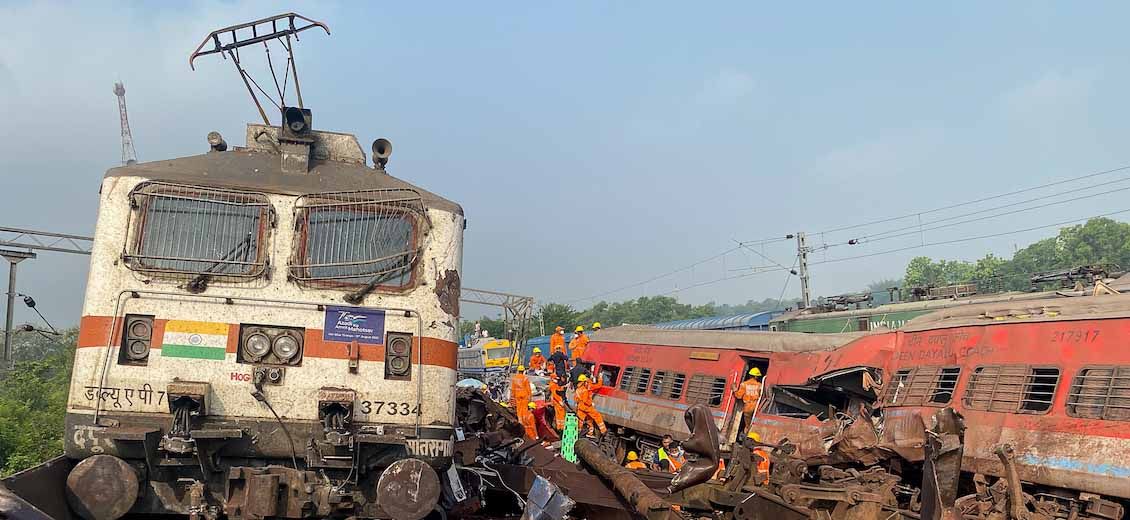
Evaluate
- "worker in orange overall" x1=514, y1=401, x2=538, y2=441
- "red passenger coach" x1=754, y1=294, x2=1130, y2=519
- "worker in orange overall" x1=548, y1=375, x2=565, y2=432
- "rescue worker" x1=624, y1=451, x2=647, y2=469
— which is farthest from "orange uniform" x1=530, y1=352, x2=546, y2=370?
"red passenger coach" x1=754, y1=294, x2=1130, y2=519

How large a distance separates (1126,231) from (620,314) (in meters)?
48.8

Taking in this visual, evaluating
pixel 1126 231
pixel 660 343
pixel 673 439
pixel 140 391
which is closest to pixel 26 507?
pixel 140 391

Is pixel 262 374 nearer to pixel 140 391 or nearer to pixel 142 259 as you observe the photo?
pixel 140 391

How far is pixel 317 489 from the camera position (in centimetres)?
545

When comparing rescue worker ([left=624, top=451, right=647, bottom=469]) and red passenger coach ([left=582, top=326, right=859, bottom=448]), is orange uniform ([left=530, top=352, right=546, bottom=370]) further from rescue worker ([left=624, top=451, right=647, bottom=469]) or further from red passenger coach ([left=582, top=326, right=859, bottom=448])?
rescue worker ([left=624, top=451, right=647, bottom=469])

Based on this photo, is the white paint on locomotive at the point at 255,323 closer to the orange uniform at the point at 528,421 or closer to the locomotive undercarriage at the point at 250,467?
the locomotive undercarriage at the point at 250,467

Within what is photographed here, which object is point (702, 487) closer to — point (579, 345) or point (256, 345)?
point (256, 345)

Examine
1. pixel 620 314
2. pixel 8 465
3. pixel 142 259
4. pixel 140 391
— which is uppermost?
pixel 620 314

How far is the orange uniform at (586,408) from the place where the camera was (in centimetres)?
1589

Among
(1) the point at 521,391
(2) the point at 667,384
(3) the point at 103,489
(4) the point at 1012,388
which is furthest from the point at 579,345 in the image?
(3) the point at 103,489

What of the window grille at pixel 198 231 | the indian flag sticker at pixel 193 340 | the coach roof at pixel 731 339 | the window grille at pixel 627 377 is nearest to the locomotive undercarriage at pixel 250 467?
the indian flag sticker at pixel 193 340

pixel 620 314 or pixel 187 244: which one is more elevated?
pixel 620 314

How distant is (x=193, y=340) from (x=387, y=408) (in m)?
1.34

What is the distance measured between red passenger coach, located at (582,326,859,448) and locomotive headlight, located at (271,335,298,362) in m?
8.31
